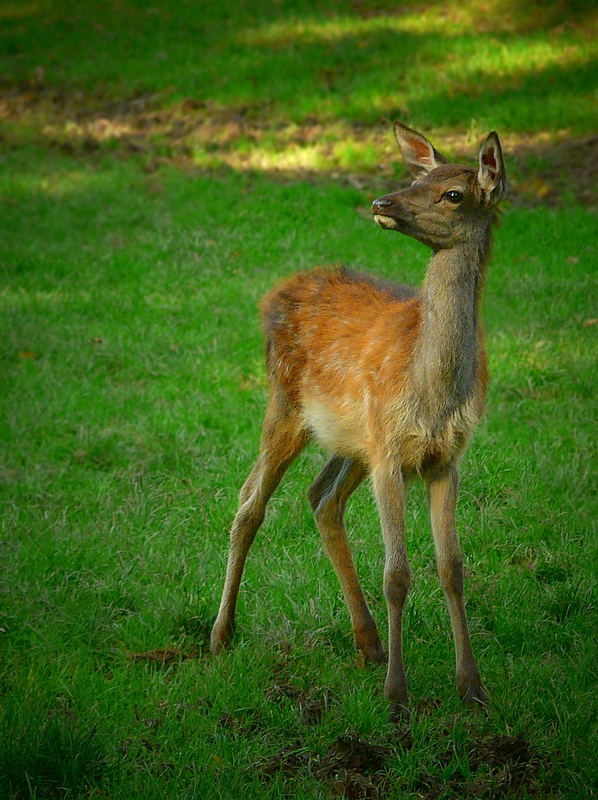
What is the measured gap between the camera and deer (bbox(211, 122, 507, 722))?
14.8ft

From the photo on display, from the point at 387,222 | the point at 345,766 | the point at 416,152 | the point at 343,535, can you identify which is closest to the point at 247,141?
the point at 416,152

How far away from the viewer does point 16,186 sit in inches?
558

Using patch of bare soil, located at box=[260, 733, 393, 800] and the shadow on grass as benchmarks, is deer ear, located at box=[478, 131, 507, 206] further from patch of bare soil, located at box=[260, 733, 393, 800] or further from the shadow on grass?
the shadow on grass

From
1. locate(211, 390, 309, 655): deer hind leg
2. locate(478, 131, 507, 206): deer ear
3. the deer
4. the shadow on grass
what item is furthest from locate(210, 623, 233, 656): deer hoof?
locate(478, 131, 507, 206): deer ear

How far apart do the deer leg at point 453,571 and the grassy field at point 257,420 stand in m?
0.12

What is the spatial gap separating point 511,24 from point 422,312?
12106 millimetres

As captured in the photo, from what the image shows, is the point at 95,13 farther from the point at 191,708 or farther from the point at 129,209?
the point at 191,708

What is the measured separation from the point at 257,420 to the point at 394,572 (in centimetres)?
333

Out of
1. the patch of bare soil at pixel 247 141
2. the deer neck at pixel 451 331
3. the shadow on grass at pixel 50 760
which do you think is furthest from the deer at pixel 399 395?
the patch of bare soil at pixel 247 141

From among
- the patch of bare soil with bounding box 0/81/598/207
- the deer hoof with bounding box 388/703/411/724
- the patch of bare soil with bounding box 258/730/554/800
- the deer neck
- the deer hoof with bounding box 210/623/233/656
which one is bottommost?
the deer hoof with bounding box 210/623/233/656

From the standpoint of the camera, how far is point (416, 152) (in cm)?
496

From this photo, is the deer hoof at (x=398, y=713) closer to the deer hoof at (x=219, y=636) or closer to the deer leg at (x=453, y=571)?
the deer leg at (x=453, y=571)

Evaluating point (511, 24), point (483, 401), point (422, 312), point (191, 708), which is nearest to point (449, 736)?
point (191, 708)

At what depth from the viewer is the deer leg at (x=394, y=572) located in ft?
14.9
